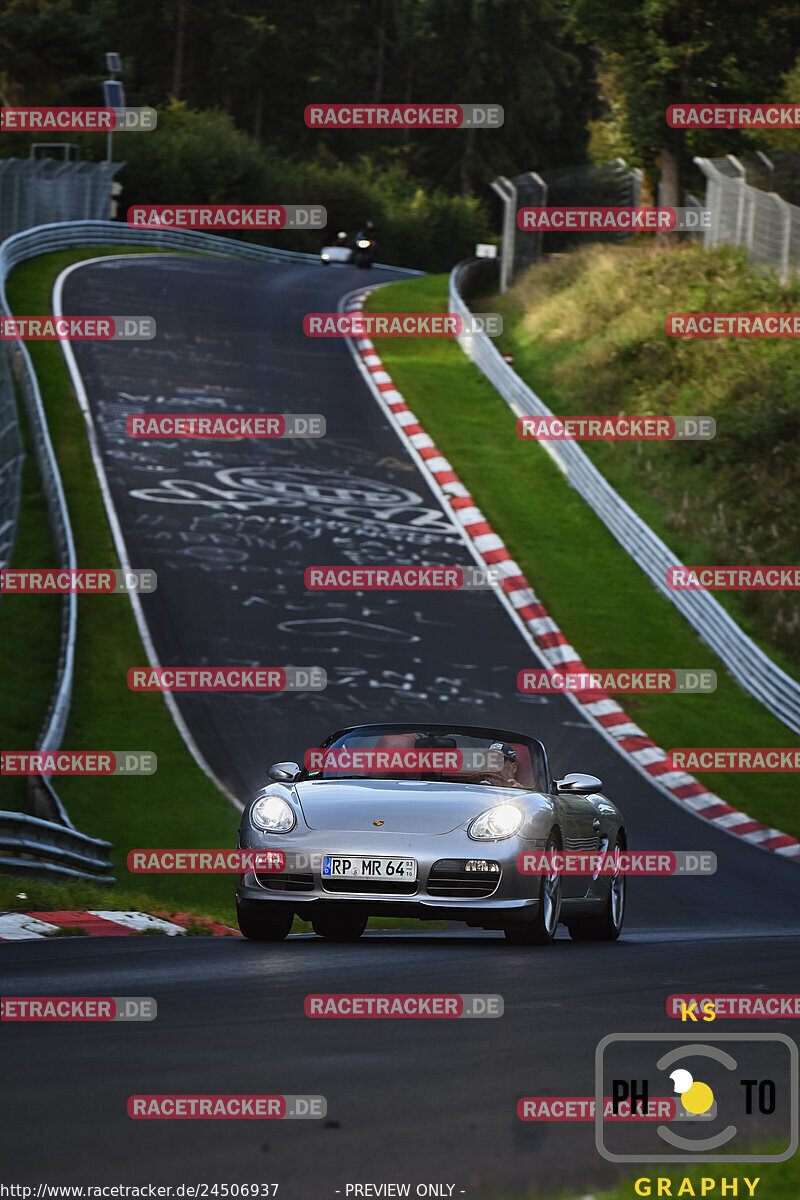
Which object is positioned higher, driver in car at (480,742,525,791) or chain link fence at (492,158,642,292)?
driver in car at (480,742,525,791)

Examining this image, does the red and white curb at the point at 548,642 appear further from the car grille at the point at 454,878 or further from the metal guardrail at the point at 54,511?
the car grille at the point at 454,878

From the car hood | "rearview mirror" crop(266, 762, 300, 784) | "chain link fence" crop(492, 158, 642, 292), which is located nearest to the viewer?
the car hood

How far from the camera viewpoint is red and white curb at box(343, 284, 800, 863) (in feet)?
58.4

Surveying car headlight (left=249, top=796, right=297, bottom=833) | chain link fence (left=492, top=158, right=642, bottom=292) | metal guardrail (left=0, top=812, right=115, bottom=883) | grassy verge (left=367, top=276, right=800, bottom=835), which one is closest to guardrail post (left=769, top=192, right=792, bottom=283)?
grassy verge (left=367, top=276, right=800, bottom=835)

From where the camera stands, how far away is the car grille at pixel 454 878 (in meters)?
8.94

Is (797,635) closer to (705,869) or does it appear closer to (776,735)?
(776,735)

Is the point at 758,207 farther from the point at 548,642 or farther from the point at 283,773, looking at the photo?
the point at 283,773

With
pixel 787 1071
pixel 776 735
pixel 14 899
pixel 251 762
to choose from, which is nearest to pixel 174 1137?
pixel 787 1071

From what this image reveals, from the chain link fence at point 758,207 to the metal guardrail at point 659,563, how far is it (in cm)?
528

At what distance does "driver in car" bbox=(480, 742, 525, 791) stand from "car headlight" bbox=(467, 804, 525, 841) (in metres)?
0.58

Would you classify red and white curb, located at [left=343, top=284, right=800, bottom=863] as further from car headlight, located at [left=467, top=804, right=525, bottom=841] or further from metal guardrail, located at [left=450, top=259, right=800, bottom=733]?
car headlight, located at [left=467, top=804, right=525, bottom=841]

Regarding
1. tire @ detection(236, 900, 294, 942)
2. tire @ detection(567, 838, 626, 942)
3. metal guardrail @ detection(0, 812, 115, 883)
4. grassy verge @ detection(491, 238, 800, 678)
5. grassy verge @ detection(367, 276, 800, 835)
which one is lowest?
grassy verge @ detection(367, 276, 800, 835)

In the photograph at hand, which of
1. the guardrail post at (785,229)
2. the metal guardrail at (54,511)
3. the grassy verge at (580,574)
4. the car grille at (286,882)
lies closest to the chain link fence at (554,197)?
the grassy verge at (580,574)

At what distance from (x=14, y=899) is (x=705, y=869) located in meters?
7.08
